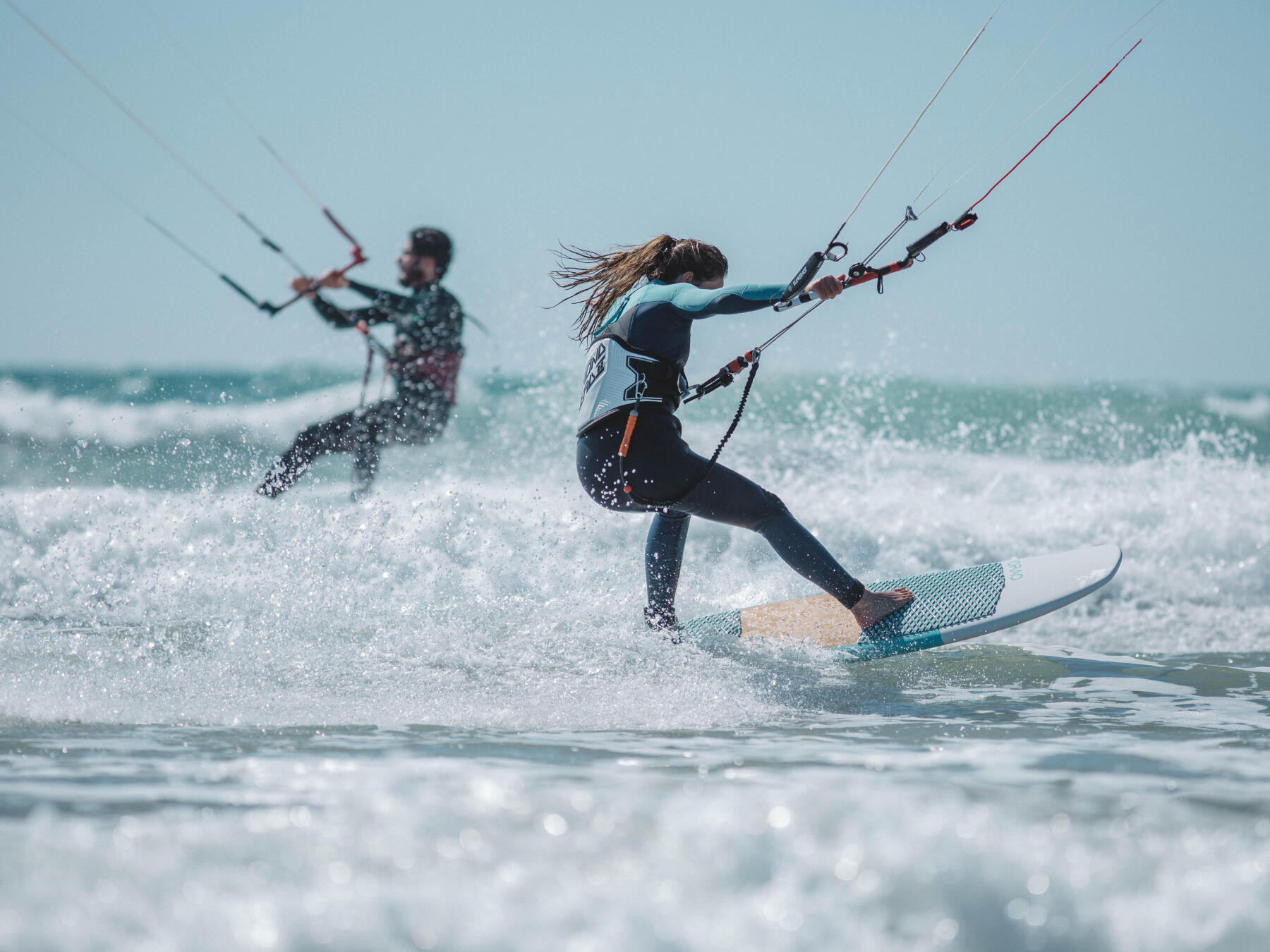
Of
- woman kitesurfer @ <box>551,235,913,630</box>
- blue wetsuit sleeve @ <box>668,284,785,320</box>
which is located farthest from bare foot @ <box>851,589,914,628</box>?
blue wetsuit sleeve @ <box>668,284,785,320</box>

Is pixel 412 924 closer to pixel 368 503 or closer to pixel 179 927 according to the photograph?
pixel 179 927

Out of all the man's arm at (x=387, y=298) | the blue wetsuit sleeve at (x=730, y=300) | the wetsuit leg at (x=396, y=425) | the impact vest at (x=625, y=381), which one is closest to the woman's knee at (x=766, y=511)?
the impact vest at (x=625, y=381)

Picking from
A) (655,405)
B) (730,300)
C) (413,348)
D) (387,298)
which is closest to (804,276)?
(730,300)

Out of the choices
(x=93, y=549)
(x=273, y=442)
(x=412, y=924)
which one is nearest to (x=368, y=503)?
(x=93, y=549)

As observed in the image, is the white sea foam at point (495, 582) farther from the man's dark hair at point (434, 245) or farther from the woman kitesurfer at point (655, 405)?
the man's dark hair at point (434, 245)

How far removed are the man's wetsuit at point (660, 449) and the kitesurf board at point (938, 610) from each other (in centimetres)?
37

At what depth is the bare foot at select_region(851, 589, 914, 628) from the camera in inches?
154

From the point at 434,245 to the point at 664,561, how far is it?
9.98 ft

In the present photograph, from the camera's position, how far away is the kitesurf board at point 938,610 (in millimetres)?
3992

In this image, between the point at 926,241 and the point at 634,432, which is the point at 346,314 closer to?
the point at 634,432

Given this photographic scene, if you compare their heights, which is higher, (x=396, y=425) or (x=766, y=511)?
(x=396, y=425)

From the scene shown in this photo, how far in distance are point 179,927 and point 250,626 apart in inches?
108

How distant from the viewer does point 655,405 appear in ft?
11.6

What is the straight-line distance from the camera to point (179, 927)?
58.7 inches
